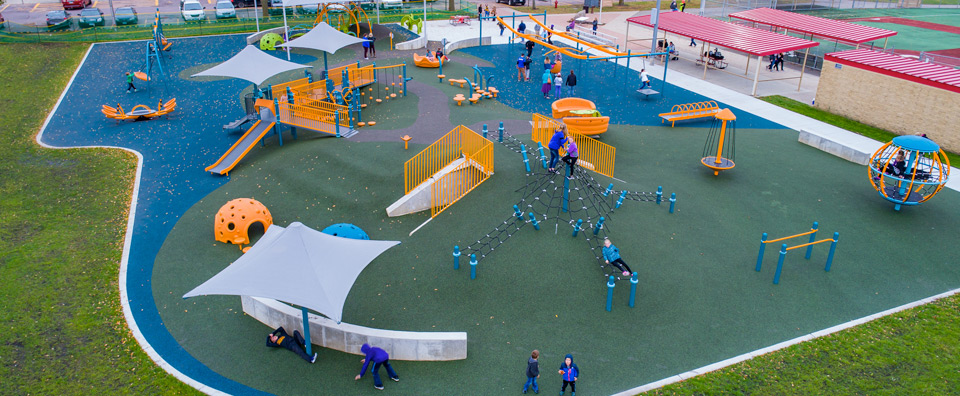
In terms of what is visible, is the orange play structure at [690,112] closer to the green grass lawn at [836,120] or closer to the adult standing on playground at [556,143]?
the green grass lawn at [836,120]

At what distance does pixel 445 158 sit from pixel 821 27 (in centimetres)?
2348

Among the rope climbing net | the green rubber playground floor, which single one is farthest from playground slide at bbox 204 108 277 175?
the rope climbing net

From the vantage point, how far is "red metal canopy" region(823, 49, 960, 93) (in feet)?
72.3

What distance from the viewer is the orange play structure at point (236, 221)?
620 inches

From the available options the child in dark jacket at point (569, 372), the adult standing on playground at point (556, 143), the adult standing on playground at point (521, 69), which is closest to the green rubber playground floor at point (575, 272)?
the child in dark jacket at point (569, 372)

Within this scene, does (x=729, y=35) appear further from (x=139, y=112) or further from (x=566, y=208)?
(x=139, y=112)

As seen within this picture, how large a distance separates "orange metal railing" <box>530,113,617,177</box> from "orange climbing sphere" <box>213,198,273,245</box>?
28.0 feet

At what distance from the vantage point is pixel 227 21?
4112cm

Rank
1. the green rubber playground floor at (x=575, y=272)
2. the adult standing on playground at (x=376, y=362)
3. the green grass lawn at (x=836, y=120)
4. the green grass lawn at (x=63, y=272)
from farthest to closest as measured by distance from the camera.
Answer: the green grass lawn at (x=836, y=120), the green rubber playground floor at (x=575, y=272), the green grass lawn at (x=63, y=272), the adult standing on playground at (x=376, y=362)

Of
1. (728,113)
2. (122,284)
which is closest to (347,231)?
(122,284)

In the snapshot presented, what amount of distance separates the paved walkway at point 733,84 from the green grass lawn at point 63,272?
21583 mm

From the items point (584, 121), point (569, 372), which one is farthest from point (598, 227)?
point (584, 121)

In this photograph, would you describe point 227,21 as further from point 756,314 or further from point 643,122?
point 756,314

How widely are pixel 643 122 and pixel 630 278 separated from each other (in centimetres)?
1186
